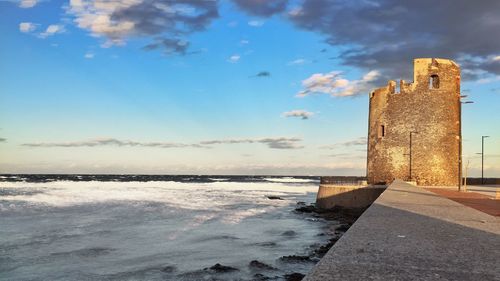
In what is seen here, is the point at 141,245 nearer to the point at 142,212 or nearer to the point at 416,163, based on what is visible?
the point at 142,212

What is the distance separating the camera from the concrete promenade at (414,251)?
476 cm

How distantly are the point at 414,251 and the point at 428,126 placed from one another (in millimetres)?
25664

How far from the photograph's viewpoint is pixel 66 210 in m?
30.7

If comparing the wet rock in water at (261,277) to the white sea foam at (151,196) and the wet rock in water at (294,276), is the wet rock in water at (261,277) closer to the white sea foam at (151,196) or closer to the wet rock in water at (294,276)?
the wet rock in water at (294,276)

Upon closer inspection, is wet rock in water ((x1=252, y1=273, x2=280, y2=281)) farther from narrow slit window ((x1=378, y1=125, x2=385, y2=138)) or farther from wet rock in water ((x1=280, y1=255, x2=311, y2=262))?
narrow slit window ((x1=378, y1=125, x2=385, y2=138))

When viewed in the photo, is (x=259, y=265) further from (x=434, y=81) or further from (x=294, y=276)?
(x=434, y=81)

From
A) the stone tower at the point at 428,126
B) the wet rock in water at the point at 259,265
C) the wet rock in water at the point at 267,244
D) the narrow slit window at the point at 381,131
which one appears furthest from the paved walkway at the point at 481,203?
the narrow slit window at the point at 381,131

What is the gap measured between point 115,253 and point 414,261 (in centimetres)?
1236

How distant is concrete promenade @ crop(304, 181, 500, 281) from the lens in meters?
4.76

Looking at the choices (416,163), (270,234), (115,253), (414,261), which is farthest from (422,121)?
(414,261)

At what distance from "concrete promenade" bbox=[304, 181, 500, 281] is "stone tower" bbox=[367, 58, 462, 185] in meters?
20.9

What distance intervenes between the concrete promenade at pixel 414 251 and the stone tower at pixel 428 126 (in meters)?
20.9

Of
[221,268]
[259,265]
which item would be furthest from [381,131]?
[221,268]

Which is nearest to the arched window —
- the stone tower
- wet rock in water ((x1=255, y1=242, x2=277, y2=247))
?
the stone tower
